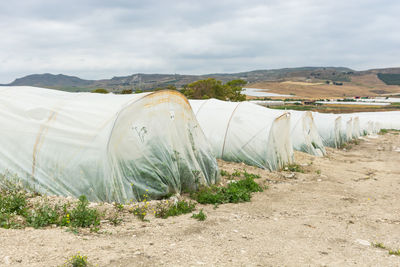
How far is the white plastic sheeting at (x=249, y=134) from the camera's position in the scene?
13047 mm

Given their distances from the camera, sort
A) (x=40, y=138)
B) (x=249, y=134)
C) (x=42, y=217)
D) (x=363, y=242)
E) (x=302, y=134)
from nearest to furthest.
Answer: (x=42, y=217), (x=363, y=242), (x=40, y=138), (x=249, y=134), (x=302, y=134)

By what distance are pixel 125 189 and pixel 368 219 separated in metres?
5.86

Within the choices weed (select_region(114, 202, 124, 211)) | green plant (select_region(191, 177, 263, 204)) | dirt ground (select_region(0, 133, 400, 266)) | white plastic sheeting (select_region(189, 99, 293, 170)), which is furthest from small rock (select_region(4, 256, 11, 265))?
→ white plastic sheeting (select_region(189, 99, 293, 170))

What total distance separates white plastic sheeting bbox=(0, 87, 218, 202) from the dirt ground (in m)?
1.14

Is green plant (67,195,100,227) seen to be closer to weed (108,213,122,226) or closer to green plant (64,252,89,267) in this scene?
weed (108,213,122,226)

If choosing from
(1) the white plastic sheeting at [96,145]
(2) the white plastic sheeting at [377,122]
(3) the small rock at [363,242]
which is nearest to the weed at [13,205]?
(1) the white plastic sheeting at [96,145]

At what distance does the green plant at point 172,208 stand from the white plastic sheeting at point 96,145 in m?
0.69

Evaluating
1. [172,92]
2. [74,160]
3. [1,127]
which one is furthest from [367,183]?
[1,127]

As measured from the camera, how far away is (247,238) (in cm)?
582

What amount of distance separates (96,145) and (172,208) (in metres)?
2.29

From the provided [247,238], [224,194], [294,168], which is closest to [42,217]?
[247,238]

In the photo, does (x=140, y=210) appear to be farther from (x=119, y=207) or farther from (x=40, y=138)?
(x=40, y=138)

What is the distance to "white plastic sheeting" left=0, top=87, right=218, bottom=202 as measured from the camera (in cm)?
711

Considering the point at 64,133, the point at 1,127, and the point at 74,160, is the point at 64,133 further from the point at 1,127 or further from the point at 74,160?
the point at 1,127
